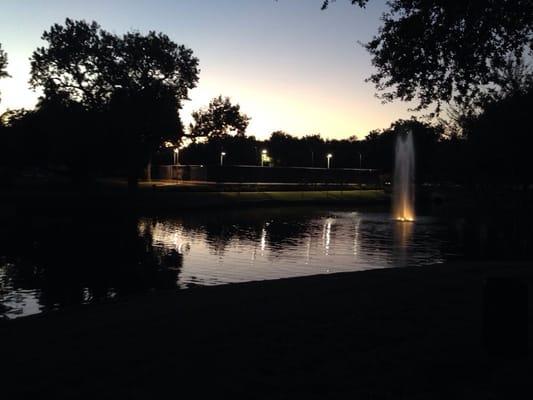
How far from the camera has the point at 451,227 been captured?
40938 millimetres

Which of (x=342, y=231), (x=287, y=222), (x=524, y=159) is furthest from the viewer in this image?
(x=287, y=222)

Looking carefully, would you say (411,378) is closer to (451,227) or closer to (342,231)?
(342,231)

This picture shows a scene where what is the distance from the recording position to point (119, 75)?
6319cm

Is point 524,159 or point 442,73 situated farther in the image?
point 524,159

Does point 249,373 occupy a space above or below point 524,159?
below

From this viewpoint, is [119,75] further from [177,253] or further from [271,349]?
[271,349]

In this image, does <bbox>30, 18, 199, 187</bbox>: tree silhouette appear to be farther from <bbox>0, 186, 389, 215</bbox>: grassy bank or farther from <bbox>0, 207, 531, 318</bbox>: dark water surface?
<bbox>0, 207, 531, 318</bbox>: dark water surface

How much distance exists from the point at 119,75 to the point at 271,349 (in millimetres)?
59128

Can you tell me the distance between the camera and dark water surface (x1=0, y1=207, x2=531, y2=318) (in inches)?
714

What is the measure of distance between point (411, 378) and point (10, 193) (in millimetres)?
52784

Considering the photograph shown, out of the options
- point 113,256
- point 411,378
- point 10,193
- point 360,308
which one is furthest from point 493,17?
point 10,193

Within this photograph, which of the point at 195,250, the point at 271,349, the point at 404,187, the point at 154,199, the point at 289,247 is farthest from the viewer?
the point at 404,187

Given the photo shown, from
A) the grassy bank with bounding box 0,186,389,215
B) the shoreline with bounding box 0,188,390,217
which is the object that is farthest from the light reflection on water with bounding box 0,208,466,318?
the grassy bank with bounding box 0,186,389,215

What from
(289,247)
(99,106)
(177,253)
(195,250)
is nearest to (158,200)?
(99,106)
